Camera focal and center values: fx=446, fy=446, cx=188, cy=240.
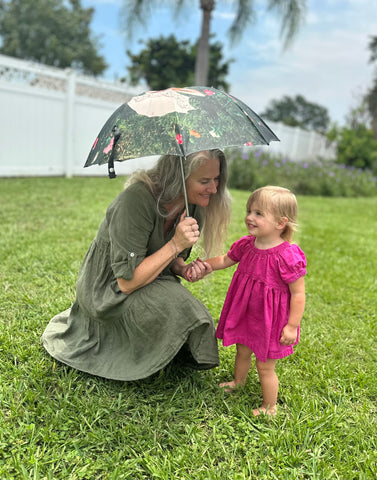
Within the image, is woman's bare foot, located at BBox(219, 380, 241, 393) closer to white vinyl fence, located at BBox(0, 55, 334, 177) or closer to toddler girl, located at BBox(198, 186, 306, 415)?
toddler girl, located at BBox(198, 186, 306, 415)

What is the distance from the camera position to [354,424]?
1947 mm

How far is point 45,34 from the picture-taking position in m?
38.8

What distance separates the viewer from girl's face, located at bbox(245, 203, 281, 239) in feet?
6.15

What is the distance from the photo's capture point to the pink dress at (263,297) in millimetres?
1873

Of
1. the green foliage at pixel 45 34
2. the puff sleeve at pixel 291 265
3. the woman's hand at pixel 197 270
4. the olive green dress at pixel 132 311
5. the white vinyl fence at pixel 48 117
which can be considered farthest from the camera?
the green foliage at pixel 45 34

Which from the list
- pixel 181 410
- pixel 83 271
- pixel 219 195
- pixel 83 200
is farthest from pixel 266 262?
pixel 83 200

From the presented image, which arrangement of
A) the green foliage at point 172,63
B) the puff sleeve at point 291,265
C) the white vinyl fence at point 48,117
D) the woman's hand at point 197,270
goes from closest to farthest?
the puff sleeve at point 291,265, the woman's hand at point 197,270, the white vinyl fence at point 48,117, the green foliage at point 172,63

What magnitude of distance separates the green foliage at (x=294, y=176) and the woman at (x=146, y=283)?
6.79 m

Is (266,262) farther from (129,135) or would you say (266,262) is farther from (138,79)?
(138,79)

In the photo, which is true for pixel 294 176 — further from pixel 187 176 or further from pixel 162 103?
pixel 162 103

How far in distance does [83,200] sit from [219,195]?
436 centimetres

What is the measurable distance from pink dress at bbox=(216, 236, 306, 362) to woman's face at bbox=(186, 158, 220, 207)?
0.90ft

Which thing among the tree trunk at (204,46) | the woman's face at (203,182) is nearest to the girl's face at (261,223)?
the woman's face at (203,182)

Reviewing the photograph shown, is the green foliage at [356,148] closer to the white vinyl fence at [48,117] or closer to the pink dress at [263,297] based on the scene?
the white vinyl fence at [48,117]
